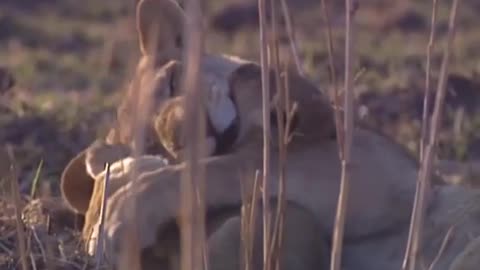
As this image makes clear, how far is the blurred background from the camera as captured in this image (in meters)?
5.74

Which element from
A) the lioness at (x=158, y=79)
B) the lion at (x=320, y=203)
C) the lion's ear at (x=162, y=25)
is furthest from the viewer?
the lion's ear at (x=162, y=25)

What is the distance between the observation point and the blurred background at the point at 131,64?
574 cm

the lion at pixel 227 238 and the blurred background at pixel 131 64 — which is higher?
the lion at pixel 227 238

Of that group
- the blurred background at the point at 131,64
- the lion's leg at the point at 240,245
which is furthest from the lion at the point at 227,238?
the blurred background at the point at 131,64

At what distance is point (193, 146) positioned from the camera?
230 cm

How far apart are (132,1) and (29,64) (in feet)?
21.6

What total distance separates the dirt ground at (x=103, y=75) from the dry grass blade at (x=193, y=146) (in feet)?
0.39

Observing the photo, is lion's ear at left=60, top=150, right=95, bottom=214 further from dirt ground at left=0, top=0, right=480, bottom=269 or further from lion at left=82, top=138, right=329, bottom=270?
lion at left=82, top=138, right=329, bottom=270

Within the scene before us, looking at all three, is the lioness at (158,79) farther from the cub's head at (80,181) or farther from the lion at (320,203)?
the lion at (320,203)

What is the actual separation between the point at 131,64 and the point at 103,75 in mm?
6587

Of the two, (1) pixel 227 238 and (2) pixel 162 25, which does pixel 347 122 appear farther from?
(2) pixel 162 25

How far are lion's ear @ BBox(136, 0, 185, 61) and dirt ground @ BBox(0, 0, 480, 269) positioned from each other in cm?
12

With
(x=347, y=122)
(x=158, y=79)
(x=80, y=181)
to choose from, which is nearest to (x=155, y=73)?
(x=158, y=79)

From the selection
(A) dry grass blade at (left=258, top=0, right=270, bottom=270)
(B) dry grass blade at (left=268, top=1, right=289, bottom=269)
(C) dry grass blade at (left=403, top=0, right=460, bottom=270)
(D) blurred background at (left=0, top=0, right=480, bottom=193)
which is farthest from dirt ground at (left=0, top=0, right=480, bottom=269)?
(C) dry grass blade at (left=403, top=0, right=460, bottom=270)
